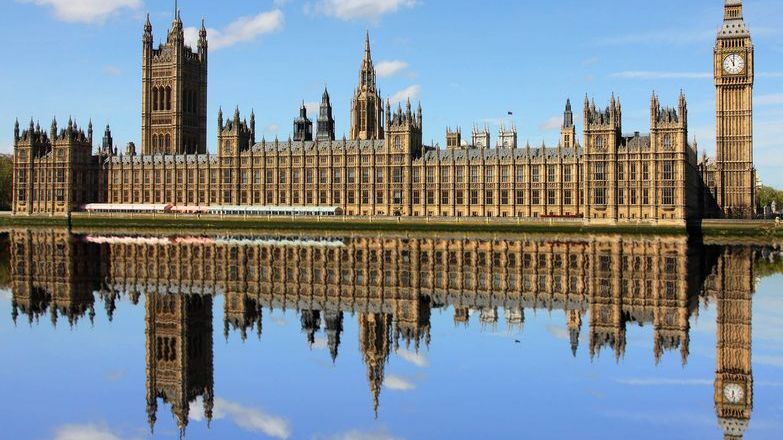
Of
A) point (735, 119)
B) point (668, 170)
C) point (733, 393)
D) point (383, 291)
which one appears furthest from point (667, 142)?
point (733, 393)

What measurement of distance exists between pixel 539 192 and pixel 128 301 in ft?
283

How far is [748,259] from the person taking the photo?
61.7 metres

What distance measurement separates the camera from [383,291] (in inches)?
1678

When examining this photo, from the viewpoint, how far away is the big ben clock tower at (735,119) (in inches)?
4902

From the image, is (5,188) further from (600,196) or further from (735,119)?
(735,119)

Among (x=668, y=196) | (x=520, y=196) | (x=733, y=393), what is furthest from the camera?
(x=520, y=196)

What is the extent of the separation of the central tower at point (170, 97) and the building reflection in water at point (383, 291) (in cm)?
9298

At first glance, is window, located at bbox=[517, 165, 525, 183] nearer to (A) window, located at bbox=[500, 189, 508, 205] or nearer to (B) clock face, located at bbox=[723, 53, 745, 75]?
(A) window, located at bbox=[500, 189, 508, 205]

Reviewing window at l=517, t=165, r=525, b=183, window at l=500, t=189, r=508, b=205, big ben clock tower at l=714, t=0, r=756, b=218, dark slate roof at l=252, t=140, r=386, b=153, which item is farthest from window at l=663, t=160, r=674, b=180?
dark slate roof at l=252, t=140, r=386, b=153

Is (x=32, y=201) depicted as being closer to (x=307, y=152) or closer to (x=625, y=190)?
(x=307, y=152)

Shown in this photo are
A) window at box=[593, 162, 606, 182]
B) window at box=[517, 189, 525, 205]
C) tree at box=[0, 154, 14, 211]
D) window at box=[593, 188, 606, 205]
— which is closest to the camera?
window at box=[593, 188, 606, 205]

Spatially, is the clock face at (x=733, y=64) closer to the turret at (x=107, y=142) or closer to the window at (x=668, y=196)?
the window at (x=668, y=196)

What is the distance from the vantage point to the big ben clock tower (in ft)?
408

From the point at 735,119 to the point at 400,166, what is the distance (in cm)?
4857
